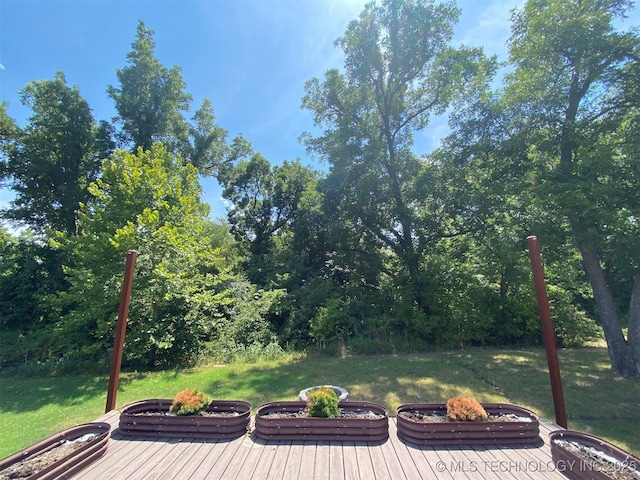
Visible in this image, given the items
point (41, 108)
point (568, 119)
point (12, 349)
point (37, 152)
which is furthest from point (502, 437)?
point (41, 108)

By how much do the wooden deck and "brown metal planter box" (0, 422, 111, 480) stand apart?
0.08 metres

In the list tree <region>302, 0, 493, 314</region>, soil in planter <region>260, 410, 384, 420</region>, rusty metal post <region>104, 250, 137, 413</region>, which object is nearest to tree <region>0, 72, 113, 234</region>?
tree <region>302, 0, 493, 314</region>

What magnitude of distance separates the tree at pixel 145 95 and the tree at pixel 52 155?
116 cm

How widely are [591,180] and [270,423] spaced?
742 centimetres

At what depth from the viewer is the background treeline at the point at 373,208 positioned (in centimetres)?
689

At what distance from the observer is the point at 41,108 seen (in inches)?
510

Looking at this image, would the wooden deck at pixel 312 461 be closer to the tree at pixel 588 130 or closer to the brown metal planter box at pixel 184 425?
the brown metal planter box at pixel 184 425

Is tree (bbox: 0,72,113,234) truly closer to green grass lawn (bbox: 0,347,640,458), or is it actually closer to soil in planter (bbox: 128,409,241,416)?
green grass lawn (bbox: 0,347,640,458)

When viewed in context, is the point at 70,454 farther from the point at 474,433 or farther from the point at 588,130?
the point at 588,130

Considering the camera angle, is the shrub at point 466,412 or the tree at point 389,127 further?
the tree at point 389,127

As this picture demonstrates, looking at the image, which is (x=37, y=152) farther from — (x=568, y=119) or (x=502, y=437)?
(x=568, y=119)

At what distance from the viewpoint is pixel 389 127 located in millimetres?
11938

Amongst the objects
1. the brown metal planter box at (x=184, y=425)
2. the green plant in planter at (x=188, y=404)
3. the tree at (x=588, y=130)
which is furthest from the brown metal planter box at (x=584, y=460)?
the tree at (x=588, y=130)

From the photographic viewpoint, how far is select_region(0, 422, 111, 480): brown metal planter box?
2598 mm
